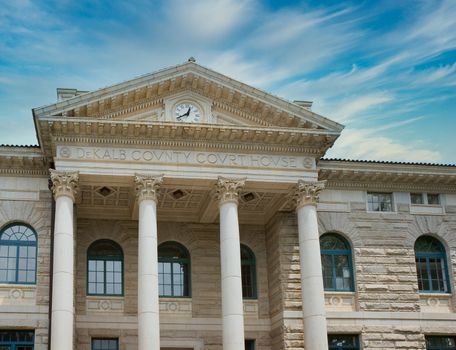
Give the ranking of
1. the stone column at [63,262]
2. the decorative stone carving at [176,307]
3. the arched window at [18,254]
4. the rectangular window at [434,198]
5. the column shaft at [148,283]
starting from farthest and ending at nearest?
the rectangular window at [434,198] < the decorative stone carving at [176,307] < the arched window at [18,254] < the column shaft at [148,283] < the stone column at [63,262]

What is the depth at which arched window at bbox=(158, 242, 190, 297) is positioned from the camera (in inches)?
1268

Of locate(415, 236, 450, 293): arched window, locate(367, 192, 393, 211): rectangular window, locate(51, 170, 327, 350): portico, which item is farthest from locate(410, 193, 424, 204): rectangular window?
locate(51, 170, 327, 350): portico

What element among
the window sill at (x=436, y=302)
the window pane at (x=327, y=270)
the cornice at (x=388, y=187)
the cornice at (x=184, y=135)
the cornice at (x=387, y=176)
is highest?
the cornice at (x=184, y=135)

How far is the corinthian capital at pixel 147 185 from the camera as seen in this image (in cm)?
2834

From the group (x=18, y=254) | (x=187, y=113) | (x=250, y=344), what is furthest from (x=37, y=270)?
(x=250, y=344)

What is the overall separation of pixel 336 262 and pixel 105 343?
9.91 m

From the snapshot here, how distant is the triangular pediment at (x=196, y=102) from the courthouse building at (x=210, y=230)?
54mm

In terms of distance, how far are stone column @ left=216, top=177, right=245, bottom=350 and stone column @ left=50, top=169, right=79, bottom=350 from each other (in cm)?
537

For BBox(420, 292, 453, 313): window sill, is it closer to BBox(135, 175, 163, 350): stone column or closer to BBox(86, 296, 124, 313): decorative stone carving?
BBox(135, 175, 163, 350): stone column

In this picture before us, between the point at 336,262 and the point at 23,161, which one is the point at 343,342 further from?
the point at 23,161

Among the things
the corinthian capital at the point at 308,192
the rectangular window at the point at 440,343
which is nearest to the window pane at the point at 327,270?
the corinthian capital at the point at 308,192

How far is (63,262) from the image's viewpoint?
26.8 meters

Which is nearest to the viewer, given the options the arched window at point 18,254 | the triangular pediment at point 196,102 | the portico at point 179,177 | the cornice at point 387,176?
the portico at point 179,177

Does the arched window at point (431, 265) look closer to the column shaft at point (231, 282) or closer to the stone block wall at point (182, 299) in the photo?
the stone block wall at point (182, 299)
